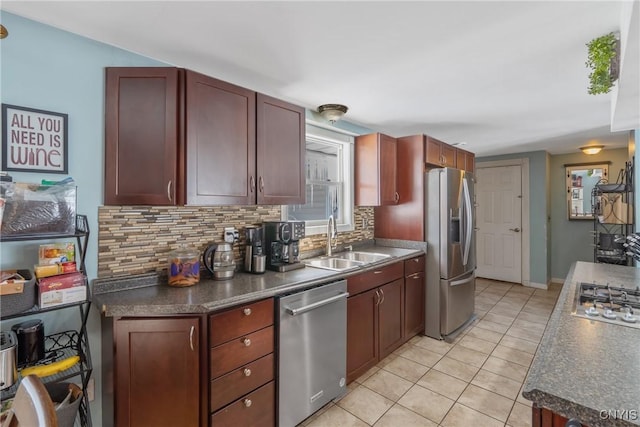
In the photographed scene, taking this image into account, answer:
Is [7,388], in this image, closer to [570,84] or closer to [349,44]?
[349,44]

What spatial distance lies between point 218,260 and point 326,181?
158 centimetres

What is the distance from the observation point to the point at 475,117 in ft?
10.3

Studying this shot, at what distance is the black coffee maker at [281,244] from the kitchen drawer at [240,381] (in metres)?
0.69

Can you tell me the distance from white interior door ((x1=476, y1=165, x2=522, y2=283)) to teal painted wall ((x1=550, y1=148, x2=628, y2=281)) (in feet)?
2.11

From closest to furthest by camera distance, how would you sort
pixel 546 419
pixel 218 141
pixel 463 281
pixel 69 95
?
1. pixel 546 419
2. pixel 69 95
3. pixel 218 141
4. pixel 463 281

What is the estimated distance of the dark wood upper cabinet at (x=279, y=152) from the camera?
2105 mm

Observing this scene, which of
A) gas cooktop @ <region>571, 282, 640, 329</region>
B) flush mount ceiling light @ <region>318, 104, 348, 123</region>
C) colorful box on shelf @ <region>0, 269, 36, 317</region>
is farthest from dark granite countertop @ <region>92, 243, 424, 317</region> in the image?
flush mount ceiling light @ <region>318, 104, 348, 123</region>

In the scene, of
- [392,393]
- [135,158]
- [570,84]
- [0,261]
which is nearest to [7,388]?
[0,261]

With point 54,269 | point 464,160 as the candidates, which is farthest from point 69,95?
point 464,160

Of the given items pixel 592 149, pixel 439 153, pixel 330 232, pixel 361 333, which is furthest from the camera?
pixel 592 149

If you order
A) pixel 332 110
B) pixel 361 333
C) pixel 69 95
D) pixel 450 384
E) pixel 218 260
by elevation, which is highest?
pixel 332 110

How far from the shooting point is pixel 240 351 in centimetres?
164

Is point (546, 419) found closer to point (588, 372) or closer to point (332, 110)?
point (588, 372)

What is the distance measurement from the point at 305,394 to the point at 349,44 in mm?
2168
